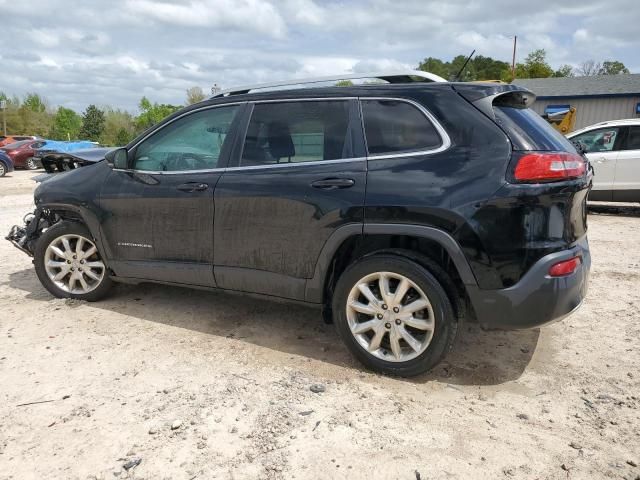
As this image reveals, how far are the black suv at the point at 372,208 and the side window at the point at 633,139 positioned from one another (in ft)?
25.2

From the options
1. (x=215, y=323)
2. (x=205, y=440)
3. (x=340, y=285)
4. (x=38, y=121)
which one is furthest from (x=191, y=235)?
(x=38, y=121)

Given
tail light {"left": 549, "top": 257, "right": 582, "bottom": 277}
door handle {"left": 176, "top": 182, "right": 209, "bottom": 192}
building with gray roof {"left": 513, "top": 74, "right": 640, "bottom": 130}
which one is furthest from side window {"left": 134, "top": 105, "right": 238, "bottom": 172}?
building with gray roof {"left": 513, "top": 74, "right": 640, "bottom": 130}

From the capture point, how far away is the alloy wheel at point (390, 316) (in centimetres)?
324

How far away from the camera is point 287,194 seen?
3582 millimetres

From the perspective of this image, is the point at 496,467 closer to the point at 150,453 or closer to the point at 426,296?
the point at 426,296

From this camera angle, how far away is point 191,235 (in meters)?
4.05

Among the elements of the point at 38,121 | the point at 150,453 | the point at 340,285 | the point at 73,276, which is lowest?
the point at 150,453

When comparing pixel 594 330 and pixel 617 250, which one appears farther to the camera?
pixel 617 250

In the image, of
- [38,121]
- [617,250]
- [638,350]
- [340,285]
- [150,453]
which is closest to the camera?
[150,453]

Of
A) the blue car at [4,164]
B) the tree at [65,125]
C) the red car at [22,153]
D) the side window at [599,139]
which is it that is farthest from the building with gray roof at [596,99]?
the tree at [65,125]

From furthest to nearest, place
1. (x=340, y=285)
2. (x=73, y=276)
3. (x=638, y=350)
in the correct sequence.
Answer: (x=73, y=276)
(x=638, y=350)
(x=340, y=285)

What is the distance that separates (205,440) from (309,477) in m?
0.63

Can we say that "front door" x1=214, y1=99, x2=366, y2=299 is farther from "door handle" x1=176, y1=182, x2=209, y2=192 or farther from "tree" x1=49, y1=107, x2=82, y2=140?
"tree" x1=49, y1=107, x2=82, y2=140

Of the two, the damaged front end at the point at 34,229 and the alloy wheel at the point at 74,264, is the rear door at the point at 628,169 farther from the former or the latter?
the damaged front end at the point at 34,229
